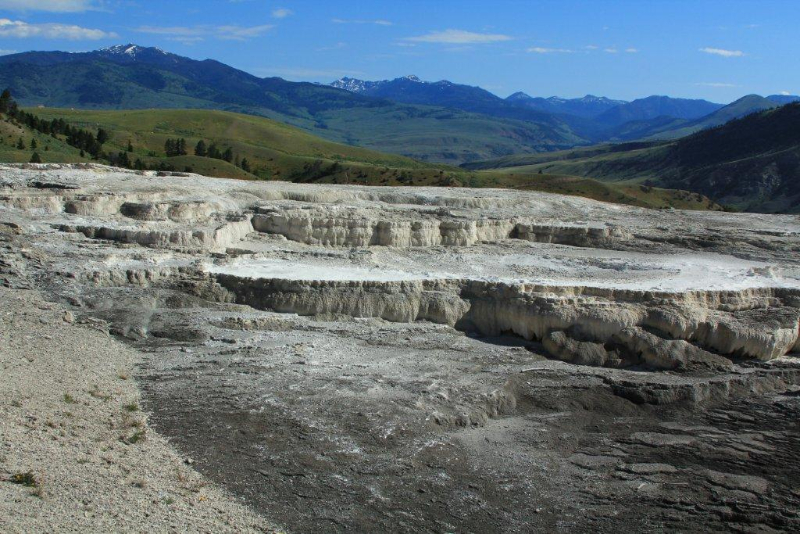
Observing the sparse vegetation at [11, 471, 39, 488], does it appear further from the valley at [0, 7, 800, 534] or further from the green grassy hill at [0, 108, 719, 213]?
the green grassy hill at [0, 108, 719, 213]

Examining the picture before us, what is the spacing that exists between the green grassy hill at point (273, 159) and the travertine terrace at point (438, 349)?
82.3ft

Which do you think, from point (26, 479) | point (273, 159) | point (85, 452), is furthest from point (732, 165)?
point (26, 479)

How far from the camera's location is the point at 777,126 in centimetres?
10650

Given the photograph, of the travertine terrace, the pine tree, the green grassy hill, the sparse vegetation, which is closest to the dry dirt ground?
the sparse vegetation

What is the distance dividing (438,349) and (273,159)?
61534 mm

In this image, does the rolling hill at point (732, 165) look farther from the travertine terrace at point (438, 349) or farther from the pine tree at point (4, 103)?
the pine tree at point (4, 103)

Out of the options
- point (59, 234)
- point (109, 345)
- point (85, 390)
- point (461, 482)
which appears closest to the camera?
point (461, 482)

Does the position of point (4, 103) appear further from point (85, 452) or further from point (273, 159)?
point (85, 452)

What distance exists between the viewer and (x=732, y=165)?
97.8 m

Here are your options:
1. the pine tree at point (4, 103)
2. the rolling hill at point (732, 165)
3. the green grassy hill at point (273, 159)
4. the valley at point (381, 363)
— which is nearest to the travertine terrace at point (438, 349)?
the valley at point (381, 363)

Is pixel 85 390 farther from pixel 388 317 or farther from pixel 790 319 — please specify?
pixel 790 319

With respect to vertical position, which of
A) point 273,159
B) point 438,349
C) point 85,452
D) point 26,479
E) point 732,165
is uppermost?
point 732,165

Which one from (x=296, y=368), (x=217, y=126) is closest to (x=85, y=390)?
(x=296, y=368)

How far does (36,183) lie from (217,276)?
1032 cm
